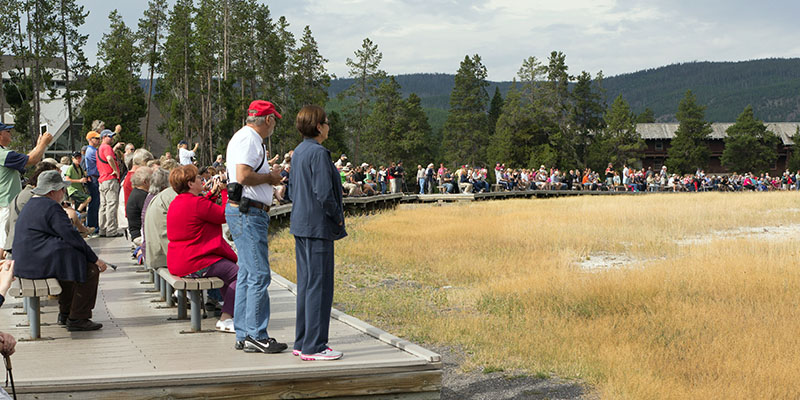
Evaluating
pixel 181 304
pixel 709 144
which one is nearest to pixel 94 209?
pixel 181 304

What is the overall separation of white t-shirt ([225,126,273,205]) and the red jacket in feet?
3.21

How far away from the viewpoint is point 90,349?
6188mm

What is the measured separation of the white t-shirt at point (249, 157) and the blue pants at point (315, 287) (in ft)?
1.63

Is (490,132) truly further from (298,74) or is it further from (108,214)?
(108,214)

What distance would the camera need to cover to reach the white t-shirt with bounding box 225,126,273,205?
5.72 metres

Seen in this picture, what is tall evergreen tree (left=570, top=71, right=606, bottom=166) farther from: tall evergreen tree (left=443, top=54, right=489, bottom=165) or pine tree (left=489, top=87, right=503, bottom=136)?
pine tree (left=489, top=87, right=503, bottom=136)

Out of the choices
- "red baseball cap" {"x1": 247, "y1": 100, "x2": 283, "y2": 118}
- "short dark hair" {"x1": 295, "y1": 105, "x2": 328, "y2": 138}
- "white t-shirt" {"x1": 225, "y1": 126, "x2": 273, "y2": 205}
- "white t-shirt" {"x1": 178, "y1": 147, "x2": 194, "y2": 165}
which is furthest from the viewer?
"white t-shirt" {"x1": 178, "y1": 147, "x2": 194, "y2": 165}

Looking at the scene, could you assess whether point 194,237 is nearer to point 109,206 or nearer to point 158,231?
point 158,231

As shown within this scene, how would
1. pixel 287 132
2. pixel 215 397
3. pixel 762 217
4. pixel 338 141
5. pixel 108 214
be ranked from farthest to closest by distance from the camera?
1. pixel 338 141
2. pixel 287 132
3. pixel 762 217
4. pixel 108 214
5. pixel 215 397

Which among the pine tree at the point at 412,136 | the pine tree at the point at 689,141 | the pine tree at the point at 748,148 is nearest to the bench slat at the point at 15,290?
the pine tree at the point at 412,136

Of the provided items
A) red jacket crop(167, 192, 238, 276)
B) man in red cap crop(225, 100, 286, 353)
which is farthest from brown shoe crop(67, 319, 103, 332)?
man in red cap crop(225, 100, 286, 353)

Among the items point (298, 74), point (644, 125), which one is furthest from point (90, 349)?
point (644, 125)

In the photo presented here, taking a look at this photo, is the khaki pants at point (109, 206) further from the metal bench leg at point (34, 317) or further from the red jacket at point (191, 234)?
the red jacket at point (191, 234)

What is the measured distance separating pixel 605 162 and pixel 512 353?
263 feet
